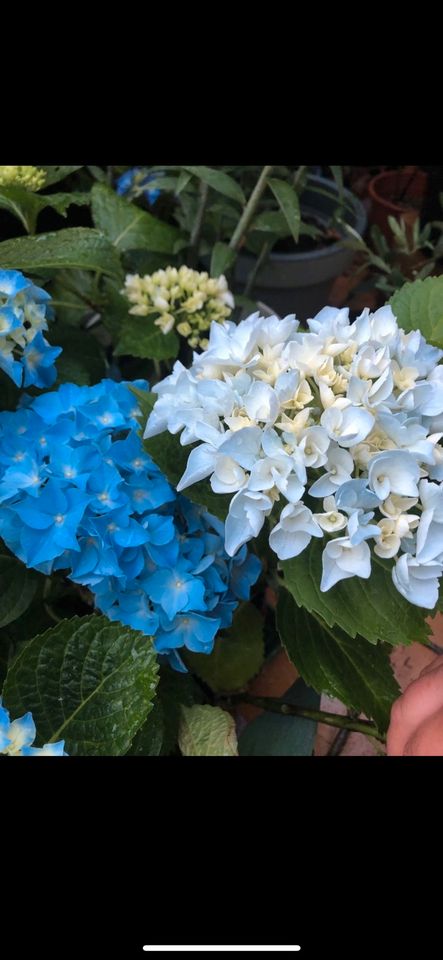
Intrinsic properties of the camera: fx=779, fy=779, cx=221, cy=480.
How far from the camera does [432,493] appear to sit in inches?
17.5

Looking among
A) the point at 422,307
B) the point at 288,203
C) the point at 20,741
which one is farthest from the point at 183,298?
the point at 20,741

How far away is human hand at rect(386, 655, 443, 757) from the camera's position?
0.48 metres

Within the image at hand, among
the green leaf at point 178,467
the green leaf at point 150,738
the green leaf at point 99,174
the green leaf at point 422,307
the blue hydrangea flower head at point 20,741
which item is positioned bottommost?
the green leaf at point 150,738

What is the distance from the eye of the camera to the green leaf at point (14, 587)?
63 centimetres

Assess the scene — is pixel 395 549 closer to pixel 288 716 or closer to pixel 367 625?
pixel 367 625

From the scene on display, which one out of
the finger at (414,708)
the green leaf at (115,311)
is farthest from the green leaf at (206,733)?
the green leaf at (115,311)

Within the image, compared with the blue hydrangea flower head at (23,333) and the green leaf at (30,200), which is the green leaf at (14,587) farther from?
the green leaf at (30,200)

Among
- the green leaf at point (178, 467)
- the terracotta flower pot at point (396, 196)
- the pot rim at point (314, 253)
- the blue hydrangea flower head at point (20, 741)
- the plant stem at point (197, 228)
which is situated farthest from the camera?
the terracotta flower pot at point (396, 196)

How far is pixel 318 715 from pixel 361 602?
0.18 metres

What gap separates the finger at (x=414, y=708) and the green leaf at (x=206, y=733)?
139mm

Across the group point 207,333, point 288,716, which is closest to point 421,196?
point 207,333

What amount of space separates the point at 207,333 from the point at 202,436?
1.64 feet

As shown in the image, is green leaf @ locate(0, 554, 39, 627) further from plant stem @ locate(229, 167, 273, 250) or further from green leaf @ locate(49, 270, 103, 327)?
plant stem @ locate(229, 167, 273, 250)

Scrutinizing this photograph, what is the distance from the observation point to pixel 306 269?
137 centimetres
